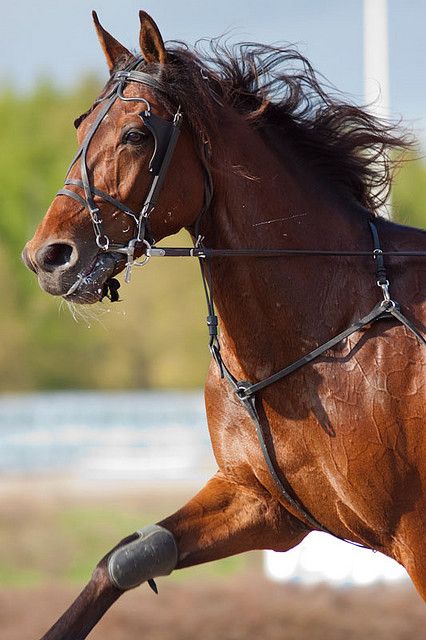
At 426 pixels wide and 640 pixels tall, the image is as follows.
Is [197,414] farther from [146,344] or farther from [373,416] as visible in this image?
[373,416]

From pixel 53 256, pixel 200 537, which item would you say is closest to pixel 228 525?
pixel 200 537

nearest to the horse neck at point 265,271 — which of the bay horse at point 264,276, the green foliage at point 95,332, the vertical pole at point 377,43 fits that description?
the bay horse at point 264,276

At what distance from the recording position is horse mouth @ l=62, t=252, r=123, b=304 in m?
3.36

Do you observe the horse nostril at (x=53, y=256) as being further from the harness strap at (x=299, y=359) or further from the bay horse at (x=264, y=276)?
the harness strap at (x=299, y=359)

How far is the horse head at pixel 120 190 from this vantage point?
336 centimetres

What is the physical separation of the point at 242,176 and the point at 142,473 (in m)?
12.9

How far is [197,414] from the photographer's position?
18.6 m

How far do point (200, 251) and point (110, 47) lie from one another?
2.70 ft

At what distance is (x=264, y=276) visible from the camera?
3.64 meters

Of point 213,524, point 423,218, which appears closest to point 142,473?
point 213,524

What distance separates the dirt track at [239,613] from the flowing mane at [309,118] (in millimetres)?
3518

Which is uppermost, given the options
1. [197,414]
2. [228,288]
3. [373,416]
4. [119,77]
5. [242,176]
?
[197,414]

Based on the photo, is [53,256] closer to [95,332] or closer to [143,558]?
[143,558]

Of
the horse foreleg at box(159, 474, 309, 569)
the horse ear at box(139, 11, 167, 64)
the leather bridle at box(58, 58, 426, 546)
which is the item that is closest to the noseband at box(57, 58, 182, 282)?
the leather bridle at box(58, 58, 426, 546)
